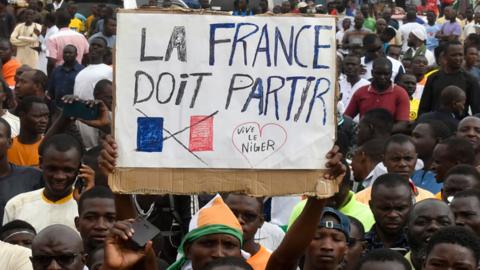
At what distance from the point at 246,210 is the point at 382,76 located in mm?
6580

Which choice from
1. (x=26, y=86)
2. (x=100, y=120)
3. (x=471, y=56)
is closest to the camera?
(x=100, y=120)

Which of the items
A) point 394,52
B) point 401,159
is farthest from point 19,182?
point 394,52

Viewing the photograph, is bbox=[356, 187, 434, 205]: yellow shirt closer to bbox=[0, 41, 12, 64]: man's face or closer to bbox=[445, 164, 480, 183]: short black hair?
bbox=[445, 164, 480, 183]: short black hair

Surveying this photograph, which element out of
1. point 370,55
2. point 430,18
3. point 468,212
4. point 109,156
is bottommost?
point 430,18

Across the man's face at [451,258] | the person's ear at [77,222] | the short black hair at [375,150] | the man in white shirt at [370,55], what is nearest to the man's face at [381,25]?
the man in white shirt at [370,55]

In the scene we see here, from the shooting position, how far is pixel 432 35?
25.2 meters

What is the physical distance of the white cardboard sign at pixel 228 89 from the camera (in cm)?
559

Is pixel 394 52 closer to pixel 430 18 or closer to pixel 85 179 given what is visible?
pixel 430 18

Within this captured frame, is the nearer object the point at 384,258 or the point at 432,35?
the point at 384,258

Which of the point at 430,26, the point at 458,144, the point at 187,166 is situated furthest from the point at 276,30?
the point at 430,26

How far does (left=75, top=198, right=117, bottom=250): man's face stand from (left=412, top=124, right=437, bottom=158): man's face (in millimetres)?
3812

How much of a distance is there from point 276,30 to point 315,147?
49 cm

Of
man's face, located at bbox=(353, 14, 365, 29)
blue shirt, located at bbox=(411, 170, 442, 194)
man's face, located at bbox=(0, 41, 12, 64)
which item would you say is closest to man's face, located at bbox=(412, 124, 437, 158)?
blue shirt, located at bbox=(411, 170, 442, 194)

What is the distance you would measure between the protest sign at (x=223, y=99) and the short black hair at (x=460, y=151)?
4098 millimetres
